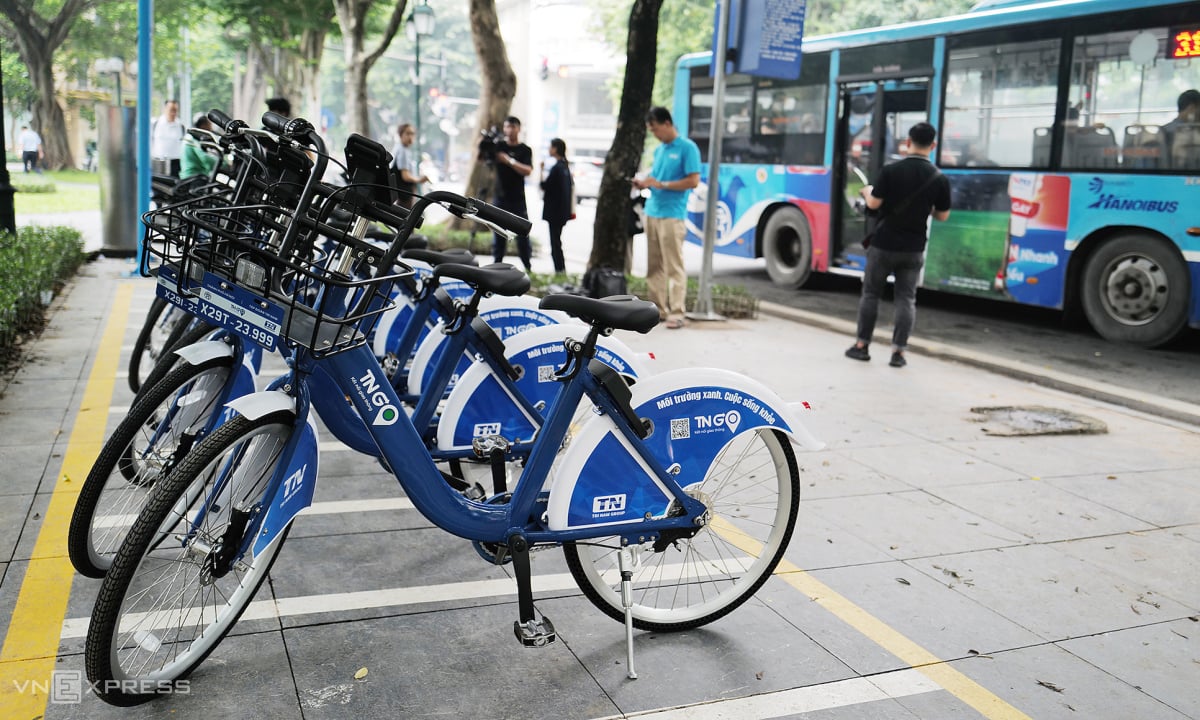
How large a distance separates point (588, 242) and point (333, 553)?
16316 millimetres

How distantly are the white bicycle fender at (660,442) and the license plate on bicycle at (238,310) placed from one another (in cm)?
90

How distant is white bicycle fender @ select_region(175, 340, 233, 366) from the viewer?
343 centimetres

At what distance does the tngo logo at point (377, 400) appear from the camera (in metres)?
3.01

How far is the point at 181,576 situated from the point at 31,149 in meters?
35.0

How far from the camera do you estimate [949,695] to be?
3.11 meters

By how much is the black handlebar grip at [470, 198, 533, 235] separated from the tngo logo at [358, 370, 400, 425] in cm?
55

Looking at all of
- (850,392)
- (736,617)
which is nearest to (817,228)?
(850,392)

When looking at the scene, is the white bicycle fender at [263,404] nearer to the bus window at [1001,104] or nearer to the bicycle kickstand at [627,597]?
the bicycle kickstand at [627,597]

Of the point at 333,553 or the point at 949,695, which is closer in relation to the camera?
the point at 949,695

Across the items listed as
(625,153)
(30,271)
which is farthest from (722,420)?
(625,153)

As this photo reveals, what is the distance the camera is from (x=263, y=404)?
2.87 m

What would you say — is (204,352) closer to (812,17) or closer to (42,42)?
(42,42)

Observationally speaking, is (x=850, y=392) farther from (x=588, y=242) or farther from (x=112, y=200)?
(x=588, y=242)

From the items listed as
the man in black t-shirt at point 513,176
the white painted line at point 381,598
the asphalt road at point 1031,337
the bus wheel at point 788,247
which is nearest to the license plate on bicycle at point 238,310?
the white painted line at point 381,598
